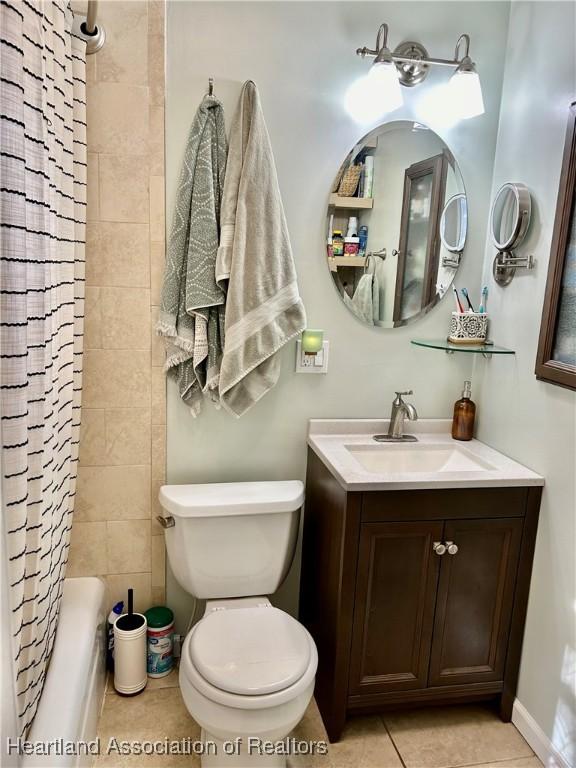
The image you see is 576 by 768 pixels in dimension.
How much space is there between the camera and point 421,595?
1736 mm

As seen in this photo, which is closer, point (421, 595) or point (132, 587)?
point (421, 595)

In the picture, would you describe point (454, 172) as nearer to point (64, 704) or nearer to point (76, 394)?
point (76, 394)

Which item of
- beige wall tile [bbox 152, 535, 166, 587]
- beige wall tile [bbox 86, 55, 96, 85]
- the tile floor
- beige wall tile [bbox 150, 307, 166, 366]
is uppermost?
beige wall tile [bbox 86, 55, 96, 85]

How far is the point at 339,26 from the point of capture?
72.8 inches

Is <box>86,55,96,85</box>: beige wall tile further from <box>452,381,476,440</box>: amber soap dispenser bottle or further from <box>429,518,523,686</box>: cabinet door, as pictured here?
<box>429,518,523,686</box>: cabinet door

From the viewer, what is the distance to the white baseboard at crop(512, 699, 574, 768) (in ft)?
5.46

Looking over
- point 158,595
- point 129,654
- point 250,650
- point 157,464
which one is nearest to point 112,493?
point 157,464

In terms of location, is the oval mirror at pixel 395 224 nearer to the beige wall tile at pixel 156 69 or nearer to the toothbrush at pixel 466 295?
the toothbrush at pixel 466 295

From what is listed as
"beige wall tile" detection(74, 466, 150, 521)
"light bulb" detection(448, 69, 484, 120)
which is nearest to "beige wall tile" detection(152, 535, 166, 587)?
"beige wall tile" detection(74, 466, 150, 521)

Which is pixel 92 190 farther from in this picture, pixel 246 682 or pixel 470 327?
pixel 246 682

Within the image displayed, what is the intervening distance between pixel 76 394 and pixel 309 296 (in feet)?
2.78

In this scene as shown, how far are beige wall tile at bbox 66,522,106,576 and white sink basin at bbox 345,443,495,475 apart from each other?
0.95 meters

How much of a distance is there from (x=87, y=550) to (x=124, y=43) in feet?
5.56

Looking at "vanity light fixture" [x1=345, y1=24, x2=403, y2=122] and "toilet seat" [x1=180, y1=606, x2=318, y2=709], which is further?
"vanity light fixture" [x1=345, y1=24, x2=403, y2=122]
